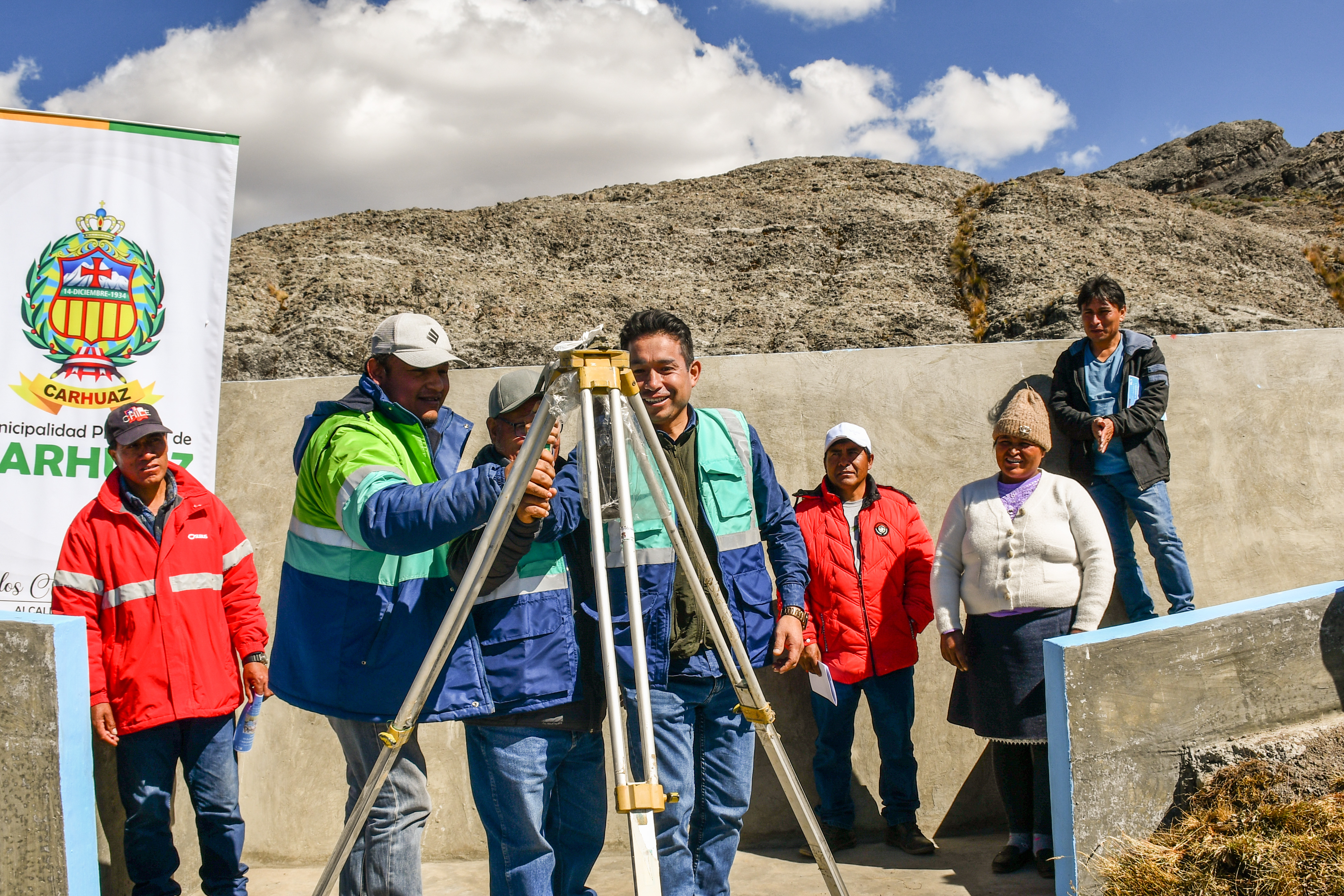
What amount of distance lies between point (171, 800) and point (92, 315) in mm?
2299

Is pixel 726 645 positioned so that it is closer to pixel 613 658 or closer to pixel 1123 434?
pixel 613 658

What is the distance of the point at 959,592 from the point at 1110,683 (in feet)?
2.51

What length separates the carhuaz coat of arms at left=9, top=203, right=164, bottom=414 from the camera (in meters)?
4.12

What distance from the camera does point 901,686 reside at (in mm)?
3787

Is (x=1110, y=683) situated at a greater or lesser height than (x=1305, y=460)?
lesser

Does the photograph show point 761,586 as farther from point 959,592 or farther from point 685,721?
point 959,592

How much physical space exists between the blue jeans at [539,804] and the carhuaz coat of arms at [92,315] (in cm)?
277

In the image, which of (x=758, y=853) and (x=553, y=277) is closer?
(x=758, y=853)

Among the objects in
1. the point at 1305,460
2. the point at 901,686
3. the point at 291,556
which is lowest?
the point at 901,686

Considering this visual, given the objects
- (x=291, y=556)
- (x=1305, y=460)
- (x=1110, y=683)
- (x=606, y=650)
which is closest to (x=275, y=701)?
(x=291, y=556)

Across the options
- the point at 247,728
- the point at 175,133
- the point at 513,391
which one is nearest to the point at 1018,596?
the point at 513,391

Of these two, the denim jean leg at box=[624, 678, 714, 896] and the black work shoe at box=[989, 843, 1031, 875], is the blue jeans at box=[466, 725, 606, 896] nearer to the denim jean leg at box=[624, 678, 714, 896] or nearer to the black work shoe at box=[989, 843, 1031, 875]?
the denim jean leg at box=[624, 678, 714, 896]

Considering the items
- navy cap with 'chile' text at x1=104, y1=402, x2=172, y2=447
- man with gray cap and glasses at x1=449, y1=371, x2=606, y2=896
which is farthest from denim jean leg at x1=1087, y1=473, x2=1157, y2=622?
navy cap with 'chile' text at x1=104, y1=402, x2=172, y2=447

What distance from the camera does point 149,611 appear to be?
3.06m
